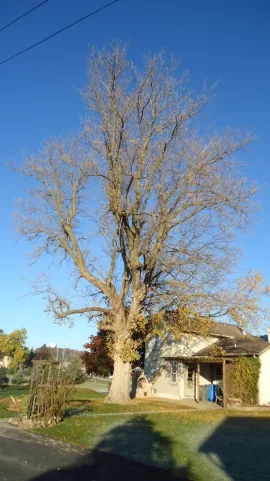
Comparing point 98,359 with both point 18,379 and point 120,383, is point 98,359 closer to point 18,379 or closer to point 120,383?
point 18,379

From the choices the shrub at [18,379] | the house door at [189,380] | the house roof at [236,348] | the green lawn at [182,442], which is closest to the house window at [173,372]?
the house door at [189,380]

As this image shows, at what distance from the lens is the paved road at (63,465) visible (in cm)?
666

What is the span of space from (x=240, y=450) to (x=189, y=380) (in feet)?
62.9

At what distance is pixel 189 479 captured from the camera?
6.91 meters

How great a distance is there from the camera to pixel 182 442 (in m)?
10.0

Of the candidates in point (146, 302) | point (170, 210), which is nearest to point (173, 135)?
point (170, 210)

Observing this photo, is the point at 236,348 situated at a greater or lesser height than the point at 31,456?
greater

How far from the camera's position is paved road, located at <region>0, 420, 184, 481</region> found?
6664 mm

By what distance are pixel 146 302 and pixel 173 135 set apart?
897cm

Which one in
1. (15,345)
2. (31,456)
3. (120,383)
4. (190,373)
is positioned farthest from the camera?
(15,345)

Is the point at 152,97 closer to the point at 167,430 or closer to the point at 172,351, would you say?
the point at 167,430

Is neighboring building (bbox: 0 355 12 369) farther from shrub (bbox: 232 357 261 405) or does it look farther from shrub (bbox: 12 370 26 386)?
shrub (bbox: 232 357 261 405)

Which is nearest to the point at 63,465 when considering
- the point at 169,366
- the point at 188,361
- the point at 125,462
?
the point at 125,462

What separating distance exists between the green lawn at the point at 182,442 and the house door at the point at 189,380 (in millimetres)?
12824
